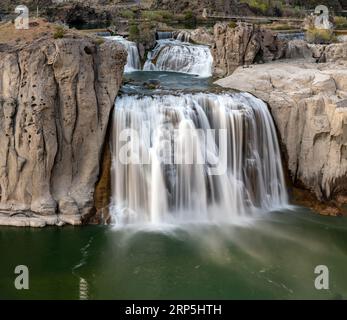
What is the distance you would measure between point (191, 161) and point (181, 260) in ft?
13.0

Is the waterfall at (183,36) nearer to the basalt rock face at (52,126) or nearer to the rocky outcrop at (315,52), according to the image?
the rocky outcrop at (315,52)

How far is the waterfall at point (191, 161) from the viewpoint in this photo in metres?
16.0

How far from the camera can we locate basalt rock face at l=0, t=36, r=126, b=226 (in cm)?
1462

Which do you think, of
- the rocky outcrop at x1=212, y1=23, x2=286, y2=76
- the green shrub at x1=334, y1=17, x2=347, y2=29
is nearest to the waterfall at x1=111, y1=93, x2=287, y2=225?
the rocky outcrop at x1=212, y1=23, x2=286, y2=76

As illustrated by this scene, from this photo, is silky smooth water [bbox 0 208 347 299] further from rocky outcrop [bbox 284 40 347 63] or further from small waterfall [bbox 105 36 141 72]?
small waterfall [bbox 105 36 141 72]

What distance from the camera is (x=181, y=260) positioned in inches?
535

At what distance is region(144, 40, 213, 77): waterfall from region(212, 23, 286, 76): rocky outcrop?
4.49ft

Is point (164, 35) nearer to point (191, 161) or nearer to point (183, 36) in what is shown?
point (183, 36)

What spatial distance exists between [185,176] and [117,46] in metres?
5.00

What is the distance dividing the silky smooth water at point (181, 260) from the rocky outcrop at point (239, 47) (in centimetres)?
1075

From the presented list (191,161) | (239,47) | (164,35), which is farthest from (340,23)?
(191,161)

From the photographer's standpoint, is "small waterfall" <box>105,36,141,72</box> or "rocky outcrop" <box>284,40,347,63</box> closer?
"rocky outcrop" <box>284,40,347,63</box>
